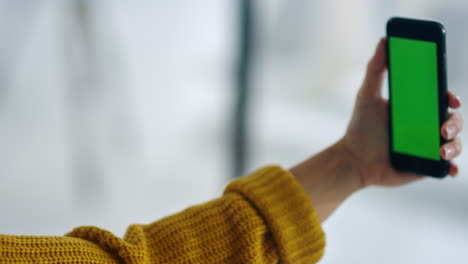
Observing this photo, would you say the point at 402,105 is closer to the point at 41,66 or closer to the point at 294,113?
the point at 294,113

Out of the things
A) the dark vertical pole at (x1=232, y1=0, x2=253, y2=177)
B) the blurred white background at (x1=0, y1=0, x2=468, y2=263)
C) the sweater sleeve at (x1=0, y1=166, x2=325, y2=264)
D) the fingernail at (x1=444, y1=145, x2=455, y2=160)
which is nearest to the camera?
the sweater sleeve at (x1=0, y1=166, x2=325, y2=264)

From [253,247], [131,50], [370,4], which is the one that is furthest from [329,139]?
[253,247]

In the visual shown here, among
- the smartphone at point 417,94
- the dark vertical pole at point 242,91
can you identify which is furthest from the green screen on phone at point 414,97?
the dark vertical pole at point 242,91

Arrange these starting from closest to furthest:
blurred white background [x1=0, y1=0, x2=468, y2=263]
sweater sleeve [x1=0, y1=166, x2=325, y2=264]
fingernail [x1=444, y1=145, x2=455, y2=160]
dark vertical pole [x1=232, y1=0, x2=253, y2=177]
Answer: sweater sleeve [x1=0, y1=166, x2=325, y2=264], fingernail [x1=444, y1=145, x2=455, y2=160], blurred white background [x1=0, y1=0, x2=468, y2=263], dark vertical pole [x1=232, y1=0, x2=253, y2=177]

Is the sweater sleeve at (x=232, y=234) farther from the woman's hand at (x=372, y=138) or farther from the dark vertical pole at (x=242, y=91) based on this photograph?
the dark vertical pole at (x=242, y=91)

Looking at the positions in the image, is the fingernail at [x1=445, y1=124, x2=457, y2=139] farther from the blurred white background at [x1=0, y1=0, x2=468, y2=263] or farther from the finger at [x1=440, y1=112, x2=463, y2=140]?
the blurred white background at [x1=0, y1=0, x2=468, y2=263]

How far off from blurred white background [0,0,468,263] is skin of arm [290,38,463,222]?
2.24ft

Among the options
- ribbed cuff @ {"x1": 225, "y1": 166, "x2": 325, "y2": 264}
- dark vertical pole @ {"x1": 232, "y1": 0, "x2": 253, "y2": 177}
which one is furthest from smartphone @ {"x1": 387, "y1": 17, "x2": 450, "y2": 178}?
dark vertical pole @ {"x1": 232, "y1": 0, "x2": 253, "y2": 177}

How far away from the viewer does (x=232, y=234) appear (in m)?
0.59

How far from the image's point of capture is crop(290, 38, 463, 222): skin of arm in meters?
0.70

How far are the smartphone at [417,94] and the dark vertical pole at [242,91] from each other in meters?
1.20

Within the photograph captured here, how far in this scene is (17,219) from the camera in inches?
61.9

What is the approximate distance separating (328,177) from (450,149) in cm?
15

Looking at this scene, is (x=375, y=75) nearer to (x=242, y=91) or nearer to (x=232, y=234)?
(x=232, y=234)
